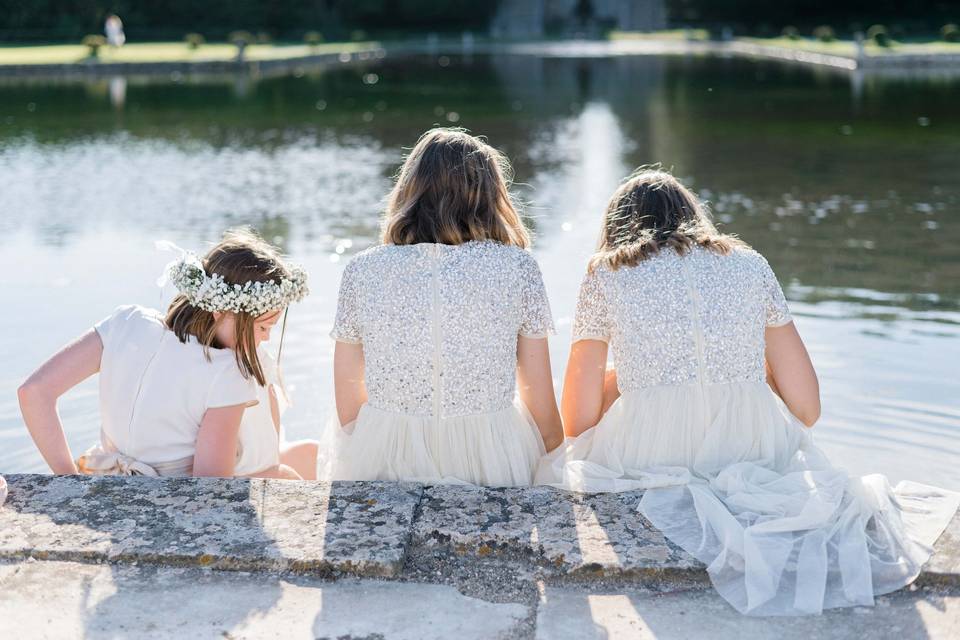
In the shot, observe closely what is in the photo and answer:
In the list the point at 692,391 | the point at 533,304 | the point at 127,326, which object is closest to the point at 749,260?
the point at 692,391

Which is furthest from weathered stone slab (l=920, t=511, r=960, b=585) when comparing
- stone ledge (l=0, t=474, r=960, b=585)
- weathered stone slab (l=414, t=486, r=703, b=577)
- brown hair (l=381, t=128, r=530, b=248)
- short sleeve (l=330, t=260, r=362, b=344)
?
short sleeve (l=330, t=260, r=362, b=344)

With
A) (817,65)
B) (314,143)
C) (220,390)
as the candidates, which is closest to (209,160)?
(314,143)

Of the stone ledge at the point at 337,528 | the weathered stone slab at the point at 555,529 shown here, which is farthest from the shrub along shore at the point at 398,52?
the weathered stone slab at the point at 555,529

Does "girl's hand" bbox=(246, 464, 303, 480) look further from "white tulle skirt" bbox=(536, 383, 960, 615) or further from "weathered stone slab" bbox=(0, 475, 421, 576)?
"white tulle skirt" bbox=(536, 383, 960, 615)

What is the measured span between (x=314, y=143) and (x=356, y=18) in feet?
109

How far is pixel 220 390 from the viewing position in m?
3.02

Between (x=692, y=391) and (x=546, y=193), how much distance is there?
316 inches

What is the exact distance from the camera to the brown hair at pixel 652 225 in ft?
9.84

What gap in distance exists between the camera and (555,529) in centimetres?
260

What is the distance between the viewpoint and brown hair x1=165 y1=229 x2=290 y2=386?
3.04 metres

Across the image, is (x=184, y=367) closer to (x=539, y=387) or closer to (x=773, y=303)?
(x=539, y=387)

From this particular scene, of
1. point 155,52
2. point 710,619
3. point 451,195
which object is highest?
point 155,52

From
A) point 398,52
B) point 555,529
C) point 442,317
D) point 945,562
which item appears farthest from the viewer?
point 398,52

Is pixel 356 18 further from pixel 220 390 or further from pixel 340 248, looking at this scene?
pixel 220 390
